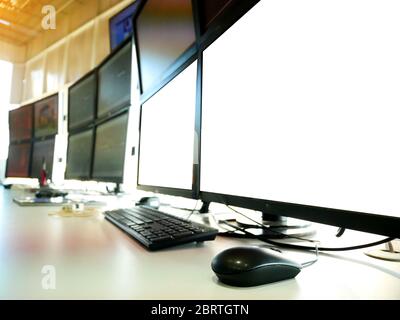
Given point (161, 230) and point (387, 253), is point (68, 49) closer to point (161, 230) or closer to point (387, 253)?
point (161, 230)

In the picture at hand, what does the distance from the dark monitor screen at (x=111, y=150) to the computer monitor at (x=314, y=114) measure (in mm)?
1005

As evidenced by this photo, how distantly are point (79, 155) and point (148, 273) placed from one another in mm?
1932

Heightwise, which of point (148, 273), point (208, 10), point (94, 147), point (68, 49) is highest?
point (68, 49)

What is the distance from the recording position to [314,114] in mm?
460

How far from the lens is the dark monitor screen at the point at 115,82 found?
5.49 ft

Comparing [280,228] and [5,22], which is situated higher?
[5,22]

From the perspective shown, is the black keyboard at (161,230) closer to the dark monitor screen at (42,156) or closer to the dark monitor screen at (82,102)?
the dark monitor screen at (82,102)

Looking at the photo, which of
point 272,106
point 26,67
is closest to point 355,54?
point 272,106

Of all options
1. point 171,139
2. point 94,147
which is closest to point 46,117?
point 94,147

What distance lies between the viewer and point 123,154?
158 cm

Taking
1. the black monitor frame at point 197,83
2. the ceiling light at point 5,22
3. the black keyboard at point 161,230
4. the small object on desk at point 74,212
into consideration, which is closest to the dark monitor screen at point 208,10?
the black monitor frame at point 197,83

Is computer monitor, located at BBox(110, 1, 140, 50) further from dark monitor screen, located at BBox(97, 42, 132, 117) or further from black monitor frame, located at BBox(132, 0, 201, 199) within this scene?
black monitor frame, located at BBox(132, 0, 201, 199)
